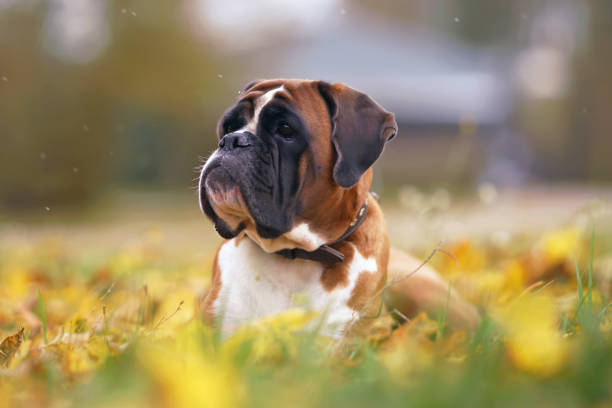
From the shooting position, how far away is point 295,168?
2.45 meters

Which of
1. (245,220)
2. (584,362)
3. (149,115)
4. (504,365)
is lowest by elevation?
(149,115)

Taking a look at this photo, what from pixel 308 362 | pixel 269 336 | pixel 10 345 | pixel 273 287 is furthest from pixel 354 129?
pixel 10 345

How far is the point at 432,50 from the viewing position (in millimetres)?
29016

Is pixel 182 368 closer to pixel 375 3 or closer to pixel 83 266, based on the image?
pixel 83 266

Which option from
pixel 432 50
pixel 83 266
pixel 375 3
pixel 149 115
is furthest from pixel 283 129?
pixel 375 3

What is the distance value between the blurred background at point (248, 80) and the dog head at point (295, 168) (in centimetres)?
176

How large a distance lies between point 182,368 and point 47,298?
2.65 meters

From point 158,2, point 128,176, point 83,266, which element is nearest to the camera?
point 83,266

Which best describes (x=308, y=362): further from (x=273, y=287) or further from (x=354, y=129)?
(x=354, y=129)

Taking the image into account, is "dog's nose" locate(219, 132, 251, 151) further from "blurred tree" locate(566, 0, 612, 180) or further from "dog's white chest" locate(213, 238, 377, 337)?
"blurred tree" locate(566, 0, 612, 180)

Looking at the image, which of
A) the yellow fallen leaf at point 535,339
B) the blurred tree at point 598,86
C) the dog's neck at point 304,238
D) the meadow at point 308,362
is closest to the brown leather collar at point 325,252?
the dog's neck at point 304,238

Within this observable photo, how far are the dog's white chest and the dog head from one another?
2.9 inches

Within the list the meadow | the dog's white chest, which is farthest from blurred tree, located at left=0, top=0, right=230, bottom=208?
the meadow

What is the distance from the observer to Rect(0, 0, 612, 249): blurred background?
1410cm
